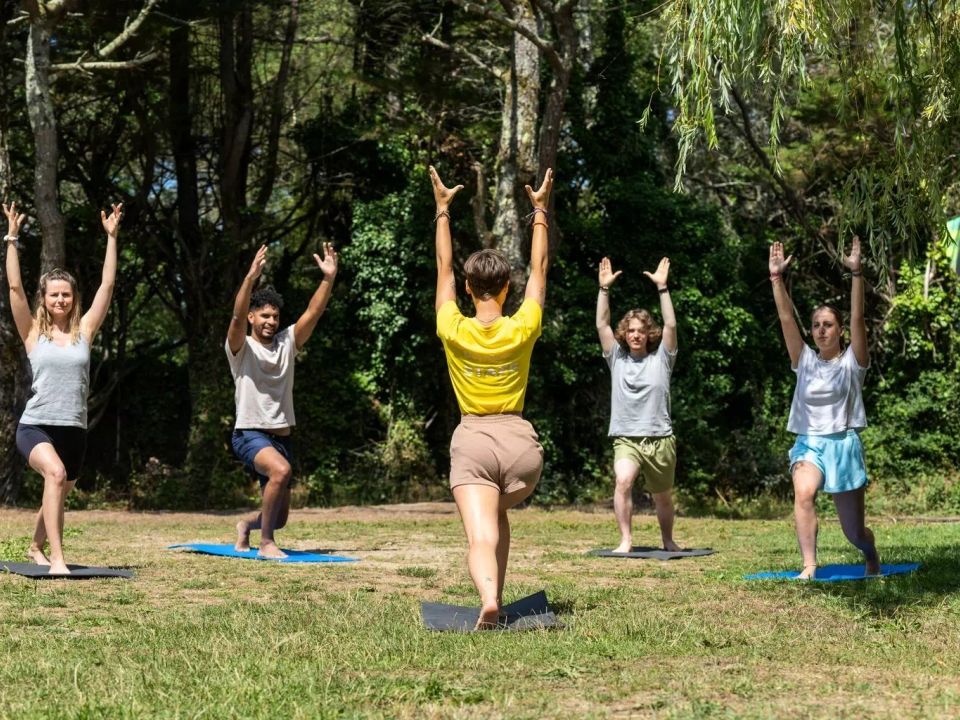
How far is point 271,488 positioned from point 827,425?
13.4 ft

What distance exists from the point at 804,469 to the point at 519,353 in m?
2.93

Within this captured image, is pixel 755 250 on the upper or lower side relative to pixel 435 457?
upper

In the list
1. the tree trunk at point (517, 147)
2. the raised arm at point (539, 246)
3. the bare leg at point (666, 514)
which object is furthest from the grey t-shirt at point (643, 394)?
the tree trunk at point (517, 147)

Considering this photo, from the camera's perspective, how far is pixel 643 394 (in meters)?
10.8

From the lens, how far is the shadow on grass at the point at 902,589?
7.14 m

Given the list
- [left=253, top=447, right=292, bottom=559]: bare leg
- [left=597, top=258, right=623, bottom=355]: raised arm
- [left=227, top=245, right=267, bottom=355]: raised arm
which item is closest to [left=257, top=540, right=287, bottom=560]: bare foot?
[left=253, top=447, right=292, bottom=559]: bare leg

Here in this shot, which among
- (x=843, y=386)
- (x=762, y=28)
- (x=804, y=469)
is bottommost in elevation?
(x=804, y=469)

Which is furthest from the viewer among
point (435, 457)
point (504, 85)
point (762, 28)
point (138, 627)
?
point (435, 457)

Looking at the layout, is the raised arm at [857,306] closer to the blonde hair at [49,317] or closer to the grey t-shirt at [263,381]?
the grey t-shirt at [263,381]

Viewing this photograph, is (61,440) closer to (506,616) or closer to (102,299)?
(102,299)

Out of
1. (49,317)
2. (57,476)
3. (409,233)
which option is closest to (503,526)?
(57,476)

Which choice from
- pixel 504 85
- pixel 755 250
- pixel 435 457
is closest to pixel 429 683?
pixel 504 85

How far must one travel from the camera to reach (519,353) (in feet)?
21.3

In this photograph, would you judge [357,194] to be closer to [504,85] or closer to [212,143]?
[212,143]
